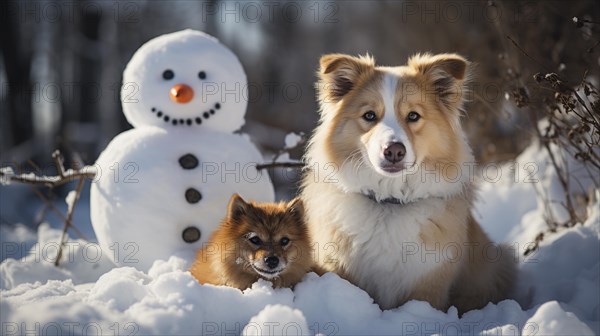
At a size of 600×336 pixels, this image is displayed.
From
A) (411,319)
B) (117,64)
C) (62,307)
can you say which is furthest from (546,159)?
(117,64)

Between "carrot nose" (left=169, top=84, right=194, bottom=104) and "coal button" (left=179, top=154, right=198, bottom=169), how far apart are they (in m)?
0.44

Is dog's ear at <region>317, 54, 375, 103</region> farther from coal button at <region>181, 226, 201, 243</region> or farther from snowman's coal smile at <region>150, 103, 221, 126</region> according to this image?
coal button at <region>181, 226, 201, 243</region>

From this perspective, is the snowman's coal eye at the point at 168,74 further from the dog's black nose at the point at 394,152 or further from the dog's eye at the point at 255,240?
the dog's black nose at the point at 394,152

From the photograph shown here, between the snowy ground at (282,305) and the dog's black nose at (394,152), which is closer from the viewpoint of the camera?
the snowy ground at (282,305)

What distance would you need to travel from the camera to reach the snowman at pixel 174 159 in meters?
4.19

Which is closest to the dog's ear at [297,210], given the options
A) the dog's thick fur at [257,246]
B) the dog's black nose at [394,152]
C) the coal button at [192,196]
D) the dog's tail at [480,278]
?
the dog's thick fur at [257,246]

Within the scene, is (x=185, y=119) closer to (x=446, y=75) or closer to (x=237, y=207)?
(x=237, y=207)

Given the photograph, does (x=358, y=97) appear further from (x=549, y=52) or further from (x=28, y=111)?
(x=28, y=111)

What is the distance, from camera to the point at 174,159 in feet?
14.1

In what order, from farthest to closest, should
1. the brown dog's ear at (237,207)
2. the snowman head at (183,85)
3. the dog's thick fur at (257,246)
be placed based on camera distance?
the snowman head at (183,85) < the brown dog's ear at (237,207) < the dog's thick fur at (257,246)

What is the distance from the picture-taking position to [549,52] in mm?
7742

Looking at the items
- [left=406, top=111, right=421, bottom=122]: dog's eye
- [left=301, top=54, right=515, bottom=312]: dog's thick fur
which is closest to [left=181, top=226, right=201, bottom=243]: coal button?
[left=301, top=54, right=515, bottom=312]: dog's thick fur

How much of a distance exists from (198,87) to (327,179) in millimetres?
1399

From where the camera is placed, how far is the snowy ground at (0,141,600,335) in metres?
2.73
